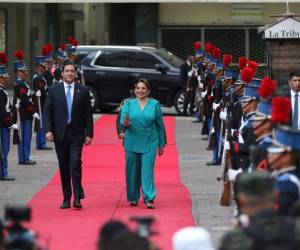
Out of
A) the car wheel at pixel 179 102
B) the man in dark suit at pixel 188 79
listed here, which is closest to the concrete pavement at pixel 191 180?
the man in dark suit at pixel 188 79

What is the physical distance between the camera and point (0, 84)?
1761 centimetres

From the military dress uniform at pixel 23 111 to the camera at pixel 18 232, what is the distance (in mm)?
12653

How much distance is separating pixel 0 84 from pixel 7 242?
11196 mm

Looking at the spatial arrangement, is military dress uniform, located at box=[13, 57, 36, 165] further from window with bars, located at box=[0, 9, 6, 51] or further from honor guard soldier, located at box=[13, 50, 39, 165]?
window with bars, located at box=[0, 9, 6, 51]

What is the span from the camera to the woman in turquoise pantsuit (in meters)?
14.6

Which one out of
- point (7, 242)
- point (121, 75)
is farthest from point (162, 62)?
point (7, 242)

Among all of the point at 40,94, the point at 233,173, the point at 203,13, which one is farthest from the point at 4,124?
the point at 203,13

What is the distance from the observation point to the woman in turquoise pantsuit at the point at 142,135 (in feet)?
48.0

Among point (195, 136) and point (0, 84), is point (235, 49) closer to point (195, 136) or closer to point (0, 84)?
point (195, 136)

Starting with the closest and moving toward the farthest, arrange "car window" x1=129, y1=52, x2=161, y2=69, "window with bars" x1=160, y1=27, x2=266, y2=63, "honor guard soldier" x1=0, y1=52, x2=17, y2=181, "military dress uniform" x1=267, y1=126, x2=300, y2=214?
"military dress uniform" x1=267, y1=126, x2=300, y2=214
"honor guard soldier" x1=0, y1=52, x2=17, y2=181
"car window" x1=129, y1=52, x2=161, y2=69
"window with bars" x1=160, y1=27, x2=266, y2=63

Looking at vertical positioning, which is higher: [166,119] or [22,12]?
[22,12]

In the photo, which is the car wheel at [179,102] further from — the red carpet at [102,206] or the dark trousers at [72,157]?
the dark trousers at [72,157]

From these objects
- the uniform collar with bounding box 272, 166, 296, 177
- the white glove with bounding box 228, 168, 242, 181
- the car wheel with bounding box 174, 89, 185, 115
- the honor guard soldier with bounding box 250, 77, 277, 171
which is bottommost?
the car wheel with bounding box 174, 89, 185, 115

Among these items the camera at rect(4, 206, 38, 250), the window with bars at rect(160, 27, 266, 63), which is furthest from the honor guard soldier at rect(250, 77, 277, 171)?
the window with bars at rect(160, 27, 266, 63)
